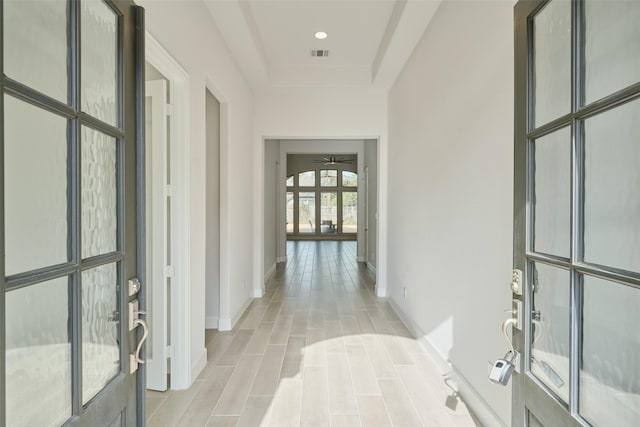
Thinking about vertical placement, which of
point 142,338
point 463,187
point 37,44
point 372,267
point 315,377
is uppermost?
point 37,44

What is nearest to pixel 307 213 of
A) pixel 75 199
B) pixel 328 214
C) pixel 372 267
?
pixel 328 214

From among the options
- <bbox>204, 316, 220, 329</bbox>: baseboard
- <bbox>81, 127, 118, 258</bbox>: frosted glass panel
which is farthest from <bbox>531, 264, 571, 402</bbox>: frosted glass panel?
<bbox>204, 316, 220, 329</bbox>: baseboard

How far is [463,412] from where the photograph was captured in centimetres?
232

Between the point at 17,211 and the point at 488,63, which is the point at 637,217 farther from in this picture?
the point at 488,63

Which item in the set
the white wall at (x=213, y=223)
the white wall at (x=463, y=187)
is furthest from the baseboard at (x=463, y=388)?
the white wall at (x=213, y=223)

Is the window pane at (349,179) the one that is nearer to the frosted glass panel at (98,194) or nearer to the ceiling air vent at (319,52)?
the ceiling air vent at (319,52)

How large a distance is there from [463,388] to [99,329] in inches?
91.2

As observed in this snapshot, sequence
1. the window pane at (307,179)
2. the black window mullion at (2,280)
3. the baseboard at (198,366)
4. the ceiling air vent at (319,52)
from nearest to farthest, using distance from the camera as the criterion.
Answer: the black window mullion at (2,280) → the baseboard at (198,366) → the ceiling air vent at (319,52) → the window pane at (307,179)

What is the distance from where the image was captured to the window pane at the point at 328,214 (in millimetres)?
15242

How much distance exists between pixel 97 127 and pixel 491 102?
2.02 meters

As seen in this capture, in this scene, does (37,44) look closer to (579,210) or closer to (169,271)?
(579,210)

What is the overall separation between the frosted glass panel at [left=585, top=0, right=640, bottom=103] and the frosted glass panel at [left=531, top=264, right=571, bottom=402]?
1.72 feet

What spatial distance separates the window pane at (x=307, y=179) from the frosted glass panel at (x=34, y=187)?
46.6ft

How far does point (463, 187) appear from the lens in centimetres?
253
